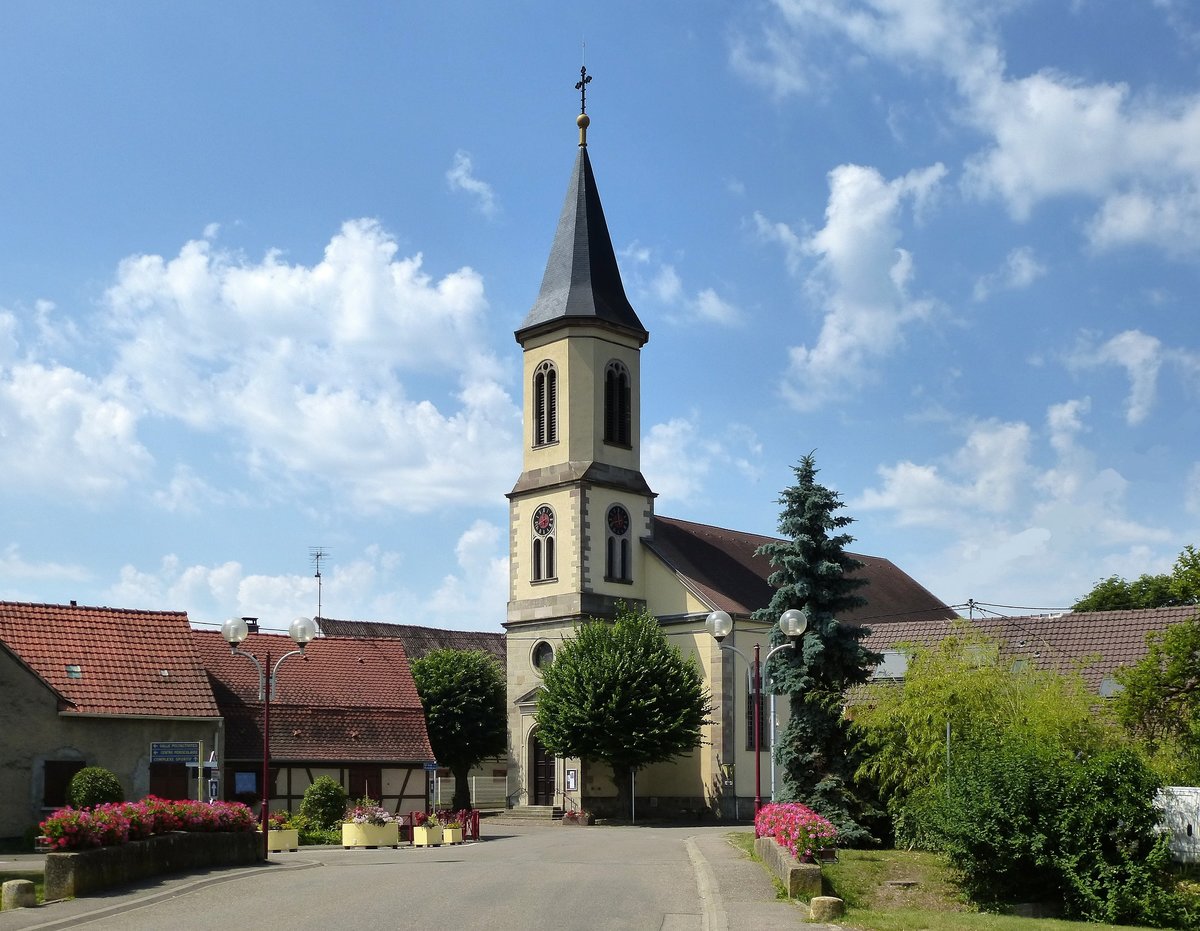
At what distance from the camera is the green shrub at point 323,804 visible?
3759 cm

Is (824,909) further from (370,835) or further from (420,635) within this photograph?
(420,635)

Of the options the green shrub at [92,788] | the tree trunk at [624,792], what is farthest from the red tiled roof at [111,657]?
the tree trunk at [624,792]

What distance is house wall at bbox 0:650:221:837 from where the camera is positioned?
33281mm

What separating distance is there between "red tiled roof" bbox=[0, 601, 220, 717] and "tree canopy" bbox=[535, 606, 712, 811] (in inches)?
496

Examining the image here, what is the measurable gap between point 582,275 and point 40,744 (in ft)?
91.5

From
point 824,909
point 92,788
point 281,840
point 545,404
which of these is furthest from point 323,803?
point 824,909

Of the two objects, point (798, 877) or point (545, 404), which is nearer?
point (798, 877)

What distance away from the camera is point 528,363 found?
54.8 metres

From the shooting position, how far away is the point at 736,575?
55.1m

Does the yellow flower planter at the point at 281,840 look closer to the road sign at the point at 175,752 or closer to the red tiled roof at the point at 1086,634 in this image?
the road sign at the point at 175,752

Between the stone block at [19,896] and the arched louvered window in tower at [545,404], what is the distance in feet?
119

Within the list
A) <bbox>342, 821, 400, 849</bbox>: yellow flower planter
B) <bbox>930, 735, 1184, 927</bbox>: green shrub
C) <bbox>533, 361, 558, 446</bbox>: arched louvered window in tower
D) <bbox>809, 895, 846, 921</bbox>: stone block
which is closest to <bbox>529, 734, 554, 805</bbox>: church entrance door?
<bbox>533, 361, 558, 446</bbox>: arched louvered window in tower

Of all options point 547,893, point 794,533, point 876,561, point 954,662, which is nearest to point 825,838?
point 547,893

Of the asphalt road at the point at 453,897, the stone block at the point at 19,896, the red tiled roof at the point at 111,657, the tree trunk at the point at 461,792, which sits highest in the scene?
the red tiled roof at the point at 111,657
